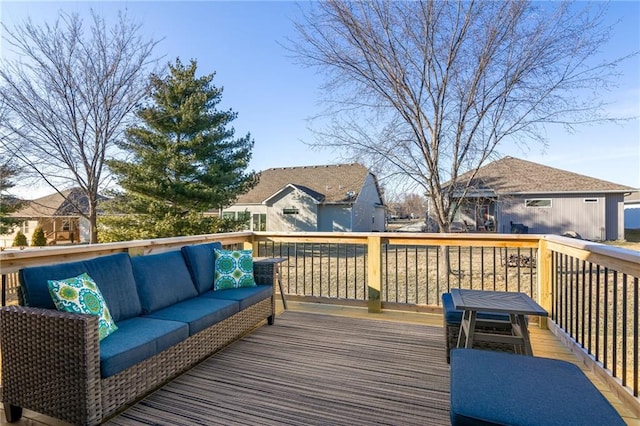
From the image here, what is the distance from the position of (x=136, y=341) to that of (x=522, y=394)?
2.01m

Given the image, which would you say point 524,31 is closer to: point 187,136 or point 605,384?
point 605,384

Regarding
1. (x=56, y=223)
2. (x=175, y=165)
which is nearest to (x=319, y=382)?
(x=175, y=165)

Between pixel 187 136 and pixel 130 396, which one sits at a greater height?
pixel 187 136

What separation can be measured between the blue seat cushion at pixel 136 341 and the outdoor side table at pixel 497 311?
1.87 meters

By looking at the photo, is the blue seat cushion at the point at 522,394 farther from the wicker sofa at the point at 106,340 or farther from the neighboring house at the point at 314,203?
the neighboring house at the point at 314,203

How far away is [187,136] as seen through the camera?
11.0 meters

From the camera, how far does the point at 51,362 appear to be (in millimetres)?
1828

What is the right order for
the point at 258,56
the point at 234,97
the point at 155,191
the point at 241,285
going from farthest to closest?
the point at 234,97 < the point at 155,191 < the point at 258,56 < the point at 241,285

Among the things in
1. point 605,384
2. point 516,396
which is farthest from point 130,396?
point 605,384

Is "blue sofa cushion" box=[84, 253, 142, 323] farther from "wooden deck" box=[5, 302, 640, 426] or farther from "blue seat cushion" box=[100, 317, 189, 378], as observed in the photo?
"wooden deck" box=[5, 302, 640, 426]

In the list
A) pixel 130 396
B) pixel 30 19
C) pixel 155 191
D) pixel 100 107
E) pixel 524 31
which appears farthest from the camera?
pixel 155 191

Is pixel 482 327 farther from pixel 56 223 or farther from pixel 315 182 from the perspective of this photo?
pixel 56 223

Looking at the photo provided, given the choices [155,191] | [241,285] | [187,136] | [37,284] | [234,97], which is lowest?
[241,285]

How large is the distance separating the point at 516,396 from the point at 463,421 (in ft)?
0.88
